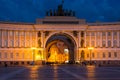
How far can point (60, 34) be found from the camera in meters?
116

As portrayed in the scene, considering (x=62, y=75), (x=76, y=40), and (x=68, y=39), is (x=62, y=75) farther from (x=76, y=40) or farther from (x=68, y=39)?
(x=68, y=39)

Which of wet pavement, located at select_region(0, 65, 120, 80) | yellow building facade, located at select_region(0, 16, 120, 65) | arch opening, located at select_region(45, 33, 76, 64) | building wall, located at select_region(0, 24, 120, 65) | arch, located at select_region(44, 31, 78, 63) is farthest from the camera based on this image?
arch opening, located at select_region(45, 33, 76, 64)

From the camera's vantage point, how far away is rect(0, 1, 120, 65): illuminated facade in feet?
362

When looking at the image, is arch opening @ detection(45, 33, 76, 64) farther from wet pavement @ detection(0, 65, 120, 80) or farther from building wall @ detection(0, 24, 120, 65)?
wet pavement @ detection(0, 65, 120, 80)

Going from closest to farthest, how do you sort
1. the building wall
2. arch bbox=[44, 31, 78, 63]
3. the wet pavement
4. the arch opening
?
the wet pavement
the building wall
arch bbox=[44, 31, 78, 63]
the arch opening

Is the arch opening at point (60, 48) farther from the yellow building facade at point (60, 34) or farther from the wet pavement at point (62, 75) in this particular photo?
the wet pavement at point (62, 75)

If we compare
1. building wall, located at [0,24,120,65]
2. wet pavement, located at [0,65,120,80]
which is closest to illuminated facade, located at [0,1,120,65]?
building wall, located at [0,24,120,65]

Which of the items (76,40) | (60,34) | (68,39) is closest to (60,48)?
(68,39)

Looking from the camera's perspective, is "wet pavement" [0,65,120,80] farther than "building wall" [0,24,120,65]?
No

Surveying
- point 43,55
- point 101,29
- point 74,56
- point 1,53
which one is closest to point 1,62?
point 1,53

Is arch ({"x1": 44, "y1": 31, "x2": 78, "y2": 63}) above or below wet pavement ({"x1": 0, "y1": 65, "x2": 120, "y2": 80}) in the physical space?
above

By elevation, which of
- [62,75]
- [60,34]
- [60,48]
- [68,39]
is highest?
[60,34]

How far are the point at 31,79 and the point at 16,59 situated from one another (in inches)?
3076

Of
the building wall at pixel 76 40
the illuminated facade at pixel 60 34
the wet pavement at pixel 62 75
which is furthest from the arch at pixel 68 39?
the wet pavement at pixel 62 75
